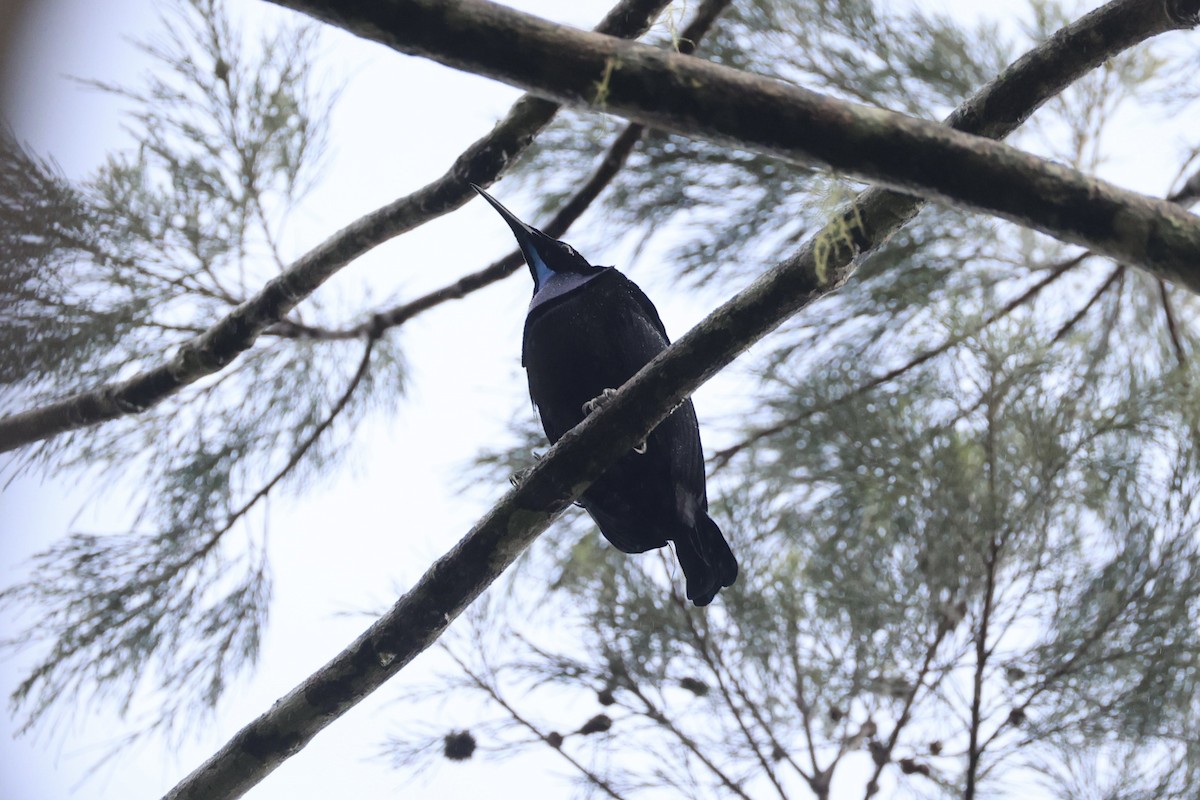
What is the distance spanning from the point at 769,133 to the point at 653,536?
0.97m

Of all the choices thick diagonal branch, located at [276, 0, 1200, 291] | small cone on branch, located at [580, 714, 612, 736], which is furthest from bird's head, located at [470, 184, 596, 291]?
thick diagonal branch, located at [276, 0, 1200, 291]

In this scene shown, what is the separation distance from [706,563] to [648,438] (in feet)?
0.74

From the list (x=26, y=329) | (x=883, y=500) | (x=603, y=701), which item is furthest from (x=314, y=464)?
(x=883, y=500)

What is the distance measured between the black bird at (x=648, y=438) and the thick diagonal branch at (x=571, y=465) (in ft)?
1.07

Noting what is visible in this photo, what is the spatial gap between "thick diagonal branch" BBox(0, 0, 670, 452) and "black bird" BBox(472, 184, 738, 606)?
7 cm

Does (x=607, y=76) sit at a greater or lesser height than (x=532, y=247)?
lesser

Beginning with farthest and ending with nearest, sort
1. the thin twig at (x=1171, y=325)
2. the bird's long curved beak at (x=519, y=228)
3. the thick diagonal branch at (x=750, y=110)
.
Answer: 1. the thin twig at (x=1171, y=325)
2. the bird's long curved beak at (x=519, y=228)
3. the thick diagonal branch at (x=750, y=110)

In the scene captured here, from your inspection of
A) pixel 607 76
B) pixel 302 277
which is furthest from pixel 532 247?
pixel 607 76

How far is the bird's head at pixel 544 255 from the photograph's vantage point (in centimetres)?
190

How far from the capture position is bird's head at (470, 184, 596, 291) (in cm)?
190

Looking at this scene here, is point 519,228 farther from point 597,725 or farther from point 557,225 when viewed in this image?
point 597,725

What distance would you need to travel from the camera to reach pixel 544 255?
1.91m

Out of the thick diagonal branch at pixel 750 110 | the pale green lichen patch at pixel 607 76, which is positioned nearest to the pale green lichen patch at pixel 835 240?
the thick diagonal branch at pixel 750 110

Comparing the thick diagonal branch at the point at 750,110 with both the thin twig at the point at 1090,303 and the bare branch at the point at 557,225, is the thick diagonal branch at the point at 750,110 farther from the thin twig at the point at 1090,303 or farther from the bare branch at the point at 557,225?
the thin twig at the point at 1090,303
